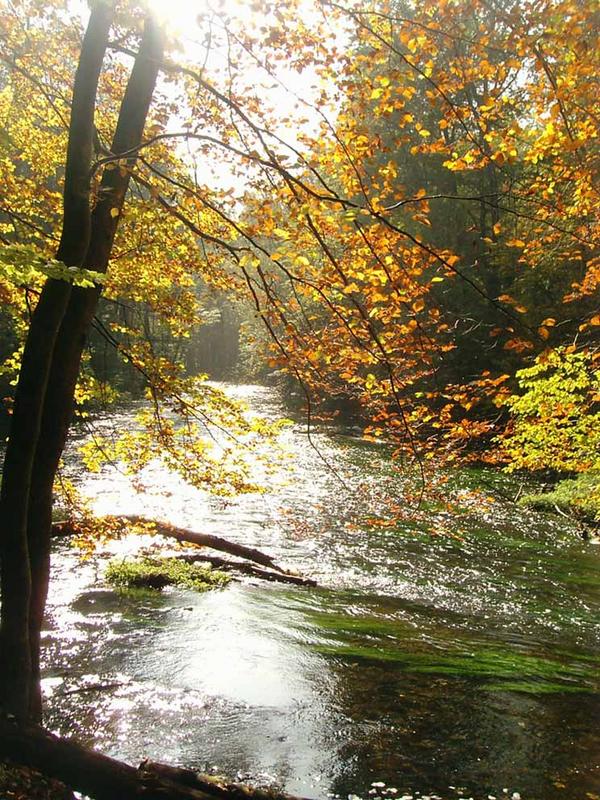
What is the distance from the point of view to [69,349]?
15.5 feet

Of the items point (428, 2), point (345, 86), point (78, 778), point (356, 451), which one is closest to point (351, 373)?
point (345, 86)

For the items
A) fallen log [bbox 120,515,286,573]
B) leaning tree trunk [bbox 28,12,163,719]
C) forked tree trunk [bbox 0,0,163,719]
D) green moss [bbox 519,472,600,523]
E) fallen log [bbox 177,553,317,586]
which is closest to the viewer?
forked tree trunk [bbox 0,0,163,719]

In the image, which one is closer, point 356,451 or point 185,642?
point 185,642

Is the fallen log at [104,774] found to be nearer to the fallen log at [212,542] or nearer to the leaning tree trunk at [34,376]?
the leaning tree trunk at [34,376]

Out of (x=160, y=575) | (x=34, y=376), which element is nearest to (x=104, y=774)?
(x=34, y=376)

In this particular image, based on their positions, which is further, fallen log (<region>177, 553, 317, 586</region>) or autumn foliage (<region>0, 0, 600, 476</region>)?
fallen log (<region>177, 553, 317, 586</region>)

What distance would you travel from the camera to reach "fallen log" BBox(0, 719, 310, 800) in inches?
155

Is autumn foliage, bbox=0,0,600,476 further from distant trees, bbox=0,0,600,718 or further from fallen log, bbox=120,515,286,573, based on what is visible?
fallen log, bbox=120,515,286,573

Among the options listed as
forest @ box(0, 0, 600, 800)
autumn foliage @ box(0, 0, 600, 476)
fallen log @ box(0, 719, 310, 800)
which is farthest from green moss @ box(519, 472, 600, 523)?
A: fallen log @ box(0, 719, 310, 800)

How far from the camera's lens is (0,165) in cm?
735

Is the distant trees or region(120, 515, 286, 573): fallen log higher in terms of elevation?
the distant trees

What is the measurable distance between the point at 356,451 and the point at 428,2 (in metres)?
20.1

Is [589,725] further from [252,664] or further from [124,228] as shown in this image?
[124,228]

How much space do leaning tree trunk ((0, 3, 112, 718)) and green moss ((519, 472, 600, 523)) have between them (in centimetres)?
1271
